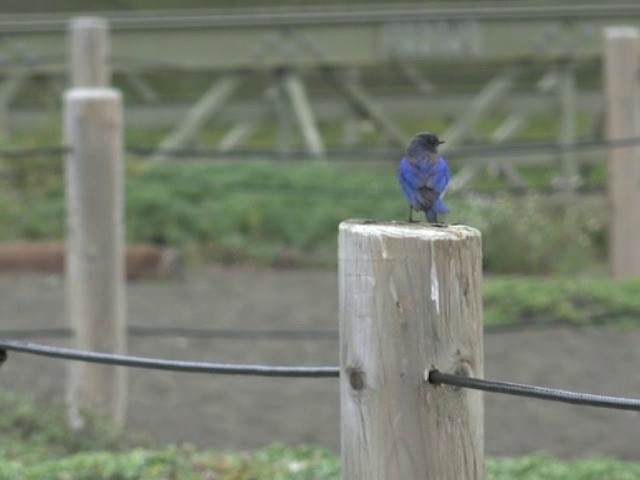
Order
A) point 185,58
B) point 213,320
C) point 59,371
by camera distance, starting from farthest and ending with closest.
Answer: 1. point 185,58
2. point 213,320
3. point 59,371

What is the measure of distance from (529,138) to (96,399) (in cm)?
916

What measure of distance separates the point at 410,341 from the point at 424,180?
97 cm

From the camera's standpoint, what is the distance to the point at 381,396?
8.12 feet

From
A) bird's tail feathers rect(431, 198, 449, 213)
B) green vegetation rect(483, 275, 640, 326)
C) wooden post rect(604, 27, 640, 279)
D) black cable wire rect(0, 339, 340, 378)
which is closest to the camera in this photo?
black cable wire rect(0, 339, 340, 378)

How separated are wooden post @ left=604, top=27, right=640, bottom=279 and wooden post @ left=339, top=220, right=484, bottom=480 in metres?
6.82

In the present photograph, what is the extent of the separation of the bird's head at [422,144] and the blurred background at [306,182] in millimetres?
2880

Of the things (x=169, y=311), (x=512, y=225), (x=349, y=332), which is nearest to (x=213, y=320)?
(x=169, y=311)

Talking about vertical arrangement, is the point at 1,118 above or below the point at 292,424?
above

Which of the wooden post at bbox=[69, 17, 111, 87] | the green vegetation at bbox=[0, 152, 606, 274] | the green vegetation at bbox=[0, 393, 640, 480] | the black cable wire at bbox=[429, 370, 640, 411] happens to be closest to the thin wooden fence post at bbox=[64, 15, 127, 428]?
the green vegetation at bbox=[0, 393, 640, 480]

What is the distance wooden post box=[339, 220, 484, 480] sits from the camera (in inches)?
96.3

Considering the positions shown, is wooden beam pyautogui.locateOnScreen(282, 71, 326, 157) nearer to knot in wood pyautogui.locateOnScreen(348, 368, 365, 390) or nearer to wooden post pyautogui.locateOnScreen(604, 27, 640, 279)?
wooden post pyautogui.locateOnScreen(604, 27, 640, 279)

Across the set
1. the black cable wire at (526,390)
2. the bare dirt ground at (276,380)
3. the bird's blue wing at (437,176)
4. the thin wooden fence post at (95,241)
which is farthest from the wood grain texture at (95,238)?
the black cable wire at (526,390)

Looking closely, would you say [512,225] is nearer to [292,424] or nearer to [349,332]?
[292,424]

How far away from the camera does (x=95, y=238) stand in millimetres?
6105
